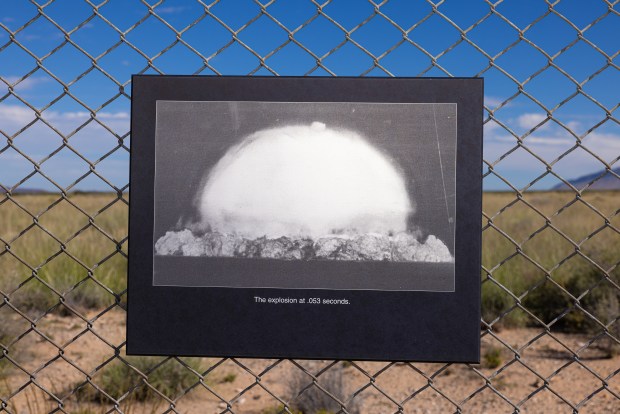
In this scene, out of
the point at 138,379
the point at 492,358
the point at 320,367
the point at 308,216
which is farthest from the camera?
the point at 492,358

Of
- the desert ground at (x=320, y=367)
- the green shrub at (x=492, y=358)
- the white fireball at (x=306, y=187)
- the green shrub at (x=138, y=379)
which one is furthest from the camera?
the green shrub at (x=492, y=358)

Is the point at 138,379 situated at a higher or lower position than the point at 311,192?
lower

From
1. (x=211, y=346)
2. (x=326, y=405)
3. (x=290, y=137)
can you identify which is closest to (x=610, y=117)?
(x=290, y=137)

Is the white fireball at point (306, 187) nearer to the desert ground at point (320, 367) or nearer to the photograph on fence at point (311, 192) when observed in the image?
the photograph on fence at point (311, 192)

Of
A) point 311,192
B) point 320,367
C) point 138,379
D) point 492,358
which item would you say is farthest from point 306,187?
point 492,358

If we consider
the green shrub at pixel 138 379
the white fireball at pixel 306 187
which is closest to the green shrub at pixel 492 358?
the green shrub at pixel 138 379

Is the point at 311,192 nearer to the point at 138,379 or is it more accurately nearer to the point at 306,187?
the point at 306,187

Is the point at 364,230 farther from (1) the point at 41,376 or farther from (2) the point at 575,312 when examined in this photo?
(2) the point at 575,312
